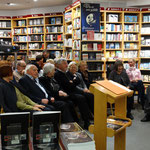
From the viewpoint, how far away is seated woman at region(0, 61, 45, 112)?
9.67 ft

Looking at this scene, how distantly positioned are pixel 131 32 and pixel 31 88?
564cm

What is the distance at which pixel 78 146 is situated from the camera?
Answer: 173 centimetres

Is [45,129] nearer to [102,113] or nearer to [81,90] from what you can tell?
[102,113]

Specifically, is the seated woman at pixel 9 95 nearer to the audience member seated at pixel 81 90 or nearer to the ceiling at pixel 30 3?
the audience member seated at pixel 81 90

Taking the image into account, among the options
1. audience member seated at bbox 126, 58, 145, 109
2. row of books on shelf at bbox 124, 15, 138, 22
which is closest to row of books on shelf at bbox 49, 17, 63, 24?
row of books on shelf at bbox 124, 15, 138, 22

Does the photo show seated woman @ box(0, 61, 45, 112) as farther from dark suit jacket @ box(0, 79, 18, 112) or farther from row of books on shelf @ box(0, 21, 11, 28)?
row of books on shelf @ box(0, 21, 11, 28)

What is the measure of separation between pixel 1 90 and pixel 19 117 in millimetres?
1302

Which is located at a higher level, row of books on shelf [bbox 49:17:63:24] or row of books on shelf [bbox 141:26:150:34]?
row of books on shelf [bbox 49:17:63:24]

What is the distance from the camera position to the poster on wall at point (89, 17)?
671cm

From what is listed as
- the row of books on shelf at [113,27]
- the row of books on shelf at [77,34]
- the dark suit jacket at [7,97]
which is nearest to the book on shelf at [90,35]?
the row of books on shelf at [77,34]

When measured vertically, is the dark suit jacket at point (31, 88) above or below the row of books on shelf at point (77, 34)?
below

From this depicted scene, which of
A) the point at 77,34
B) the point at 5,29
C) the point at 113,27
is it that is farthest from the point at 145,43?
the point at 5,29

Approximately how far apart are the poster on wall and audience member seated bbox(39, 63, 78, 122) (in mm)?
2879

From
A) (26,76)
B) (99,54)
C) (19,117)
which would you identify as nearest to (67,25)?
(99,54)
